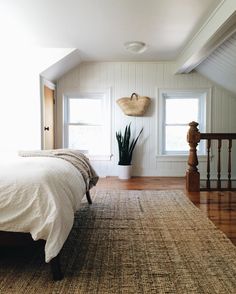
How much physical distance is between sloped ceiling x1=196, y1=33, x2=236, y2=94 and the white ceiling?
488 mm

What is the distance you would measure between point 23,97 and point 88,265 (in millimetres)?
3164

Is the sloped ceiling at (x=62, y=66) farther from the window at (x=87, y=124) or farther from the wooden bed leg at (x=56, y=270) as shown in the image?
the wooden bed leg at (x=56, y=270)

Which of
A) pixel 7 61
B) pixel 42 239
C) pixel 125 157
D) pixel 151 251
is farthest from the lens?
pixel 125 157

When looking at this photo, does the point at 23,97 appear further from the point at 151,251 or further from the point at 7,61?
the point at 151,251

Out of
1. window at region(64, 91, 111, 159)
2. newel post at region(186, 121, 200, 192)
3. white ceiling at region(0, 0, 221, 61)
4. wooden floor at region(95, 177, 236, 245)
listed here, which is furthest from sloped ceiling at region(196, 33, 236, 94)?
window at region(64, 91, 111, 159)

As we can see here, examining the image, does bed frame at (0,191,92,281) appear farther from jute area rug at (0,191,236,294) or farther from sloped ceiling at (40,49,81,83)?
sloped ceiling at (40,49,81,83)

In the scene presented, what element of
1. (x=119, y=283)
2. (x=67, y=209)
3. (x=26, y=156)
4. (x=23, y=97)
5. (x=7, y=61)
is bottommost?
(x=119, y=283)

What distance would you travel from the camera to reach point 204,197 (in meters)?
3.75

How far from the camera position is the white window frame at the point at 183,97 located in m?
5.34

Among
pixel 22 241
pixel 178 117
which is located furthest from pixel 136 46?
pixel 22 241

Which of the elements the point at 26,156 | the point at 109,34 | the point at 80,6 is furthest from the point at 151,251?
the point at 109,34

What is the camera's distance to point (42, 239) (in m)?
1.67

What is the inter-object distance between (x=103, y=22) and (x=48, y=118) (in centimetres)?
215

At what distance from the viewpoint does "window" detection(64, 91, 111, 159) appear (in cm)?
546
